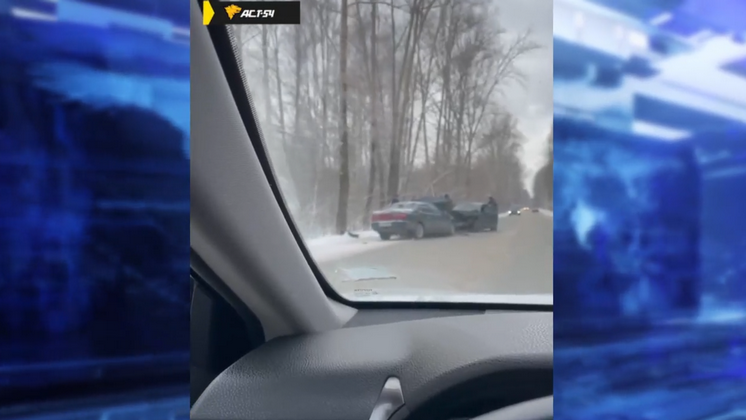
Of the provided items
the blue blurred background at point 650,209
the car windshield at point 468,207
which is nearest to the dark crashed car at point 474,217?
the car windshield at point 468,207

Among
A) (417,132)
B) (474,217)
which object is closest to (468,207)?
(474,217)

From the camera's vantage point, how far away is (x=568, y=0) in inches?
31.0

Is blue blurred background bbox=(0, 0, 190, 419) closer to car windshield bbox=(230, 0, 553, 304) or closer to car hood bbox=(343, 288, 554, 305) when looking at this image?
car windshield bbox=(230, 0, 553, 304)

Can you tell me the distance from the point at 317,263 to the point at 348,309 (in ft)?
0.38

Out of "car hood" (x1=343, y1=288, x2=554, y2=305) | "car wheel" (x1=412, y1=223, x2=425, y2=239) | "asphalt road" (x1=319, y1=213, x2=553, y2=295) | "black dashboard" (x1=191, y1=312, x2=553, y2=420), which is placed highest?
"car wheel" (x1=412, y1=223, x2=425, y2=239)

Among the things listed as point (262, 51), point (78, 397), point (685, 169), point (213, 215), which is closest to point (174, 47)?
point (262, 51)

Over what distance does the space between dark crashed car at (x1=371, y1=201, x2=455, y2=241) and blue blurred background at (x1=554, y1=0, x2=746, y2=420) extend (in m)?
0.21

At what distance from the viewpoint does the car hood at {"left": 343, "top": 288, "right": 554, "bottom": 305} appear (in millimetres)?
836

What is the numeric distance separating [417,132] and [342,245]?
0.26 meters

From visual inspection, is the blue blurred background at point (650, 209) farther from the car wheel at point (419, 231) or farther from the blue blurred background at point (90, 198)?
the blue blurred background at point (90, 198)

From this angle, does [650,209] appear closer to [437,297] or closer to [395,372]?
[437,297]

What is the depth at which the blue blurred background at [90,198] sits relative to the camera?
775mm

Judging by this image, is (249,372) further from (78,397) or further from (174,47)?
(174,47)

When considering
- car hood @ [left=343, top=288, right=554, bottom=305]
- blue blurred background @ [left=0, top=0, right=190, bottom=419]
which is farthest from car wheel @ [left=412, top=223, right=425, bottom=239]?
blue blurred background @ [left=0, top=0, right=190, bottom=419]
